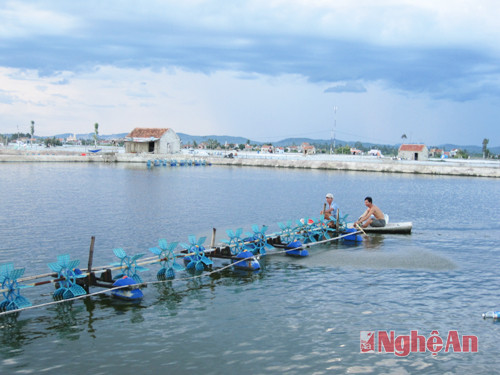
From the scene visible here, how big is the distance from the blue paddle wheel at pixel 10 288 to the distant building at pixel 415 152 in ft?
365

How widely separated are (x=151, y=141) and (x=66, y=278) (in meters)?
85.5

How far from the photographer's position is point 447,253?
2075 centimetres

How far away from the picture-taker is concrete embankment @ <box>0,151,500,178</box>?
78000 millimetres

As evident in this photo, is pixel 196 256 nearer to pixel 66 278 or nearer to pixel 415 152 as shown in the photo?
pixel 66 278

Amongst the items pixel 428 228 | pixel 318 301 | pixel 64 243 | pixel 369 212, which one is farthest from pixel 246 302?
pixel 428 228

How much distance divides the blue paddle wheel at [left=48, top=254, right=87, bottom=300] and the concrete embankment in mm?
75246

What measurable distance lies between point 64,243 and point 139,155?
73.4m

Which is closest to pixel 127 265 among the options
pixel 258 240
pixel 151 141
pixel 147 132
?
pixel 258 240

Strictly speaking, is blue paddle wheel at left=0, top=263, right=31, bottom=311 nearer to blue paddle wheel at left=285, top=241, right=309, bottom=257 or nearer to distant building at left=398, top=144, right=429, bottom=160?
blue paddle wheel at left=285, top=241, right=309, bottom=257

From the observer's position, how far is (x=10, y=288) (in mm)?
11922

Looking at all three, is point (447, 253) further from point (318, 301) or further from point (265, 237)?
point (318, 301)

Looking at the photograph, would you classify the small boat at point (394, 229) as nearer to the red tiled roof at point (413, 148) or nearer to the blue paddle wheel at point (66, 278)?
the blue paddle wheel at point (66, 278)

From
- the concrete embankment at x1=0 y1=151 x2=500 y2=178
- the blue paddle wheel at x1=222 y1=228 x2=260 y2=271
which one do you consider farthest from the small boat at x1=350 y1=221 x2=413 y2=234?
the concrete embankment at x1=0 y1=151 x2=500 y2=178

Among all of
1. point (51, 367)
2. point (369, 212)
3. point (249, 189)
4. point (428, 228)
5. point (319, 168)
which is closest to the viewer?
point (51, 367)
